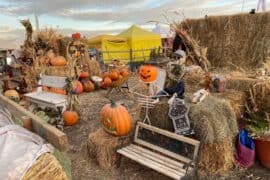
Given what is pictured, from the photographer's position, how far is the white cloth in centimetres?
128

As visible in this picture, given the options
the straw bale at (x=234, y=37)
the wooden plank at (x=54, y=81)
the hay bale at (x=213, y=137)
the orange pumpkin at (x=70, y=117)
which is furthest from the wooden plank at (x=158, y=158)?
the straw bale at (x=234, y=37)

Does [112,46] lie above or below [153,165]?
above

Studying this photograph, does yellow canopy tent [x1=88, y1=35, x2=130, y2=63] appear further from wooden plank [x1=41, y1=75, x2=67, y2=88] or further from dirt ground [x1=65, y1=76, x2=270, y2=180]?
dirt ground [x1=65, y1=76, x2=270, y2=180]

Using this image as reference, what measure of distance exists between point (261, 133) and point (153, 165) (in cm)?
157

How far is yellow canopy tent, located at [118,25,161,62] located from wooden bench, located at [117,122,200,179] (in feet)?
39.8

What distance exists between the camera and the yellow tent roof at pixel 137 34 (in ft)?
52.1

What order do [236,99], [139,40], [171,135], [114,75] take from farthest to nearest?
1. [139,40]
2. [114,75]
3. [236,99]
4. [171,135]

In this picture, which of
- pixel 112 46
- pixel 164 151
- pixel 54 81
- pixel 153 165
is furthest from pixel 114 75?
pixel 112 46

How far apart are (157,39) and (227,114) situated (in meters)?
14.0

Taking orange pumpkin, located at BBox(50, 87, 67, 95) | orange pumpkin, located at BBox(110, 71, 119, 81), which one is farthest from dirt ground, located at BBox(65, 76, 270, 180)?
orange pumpkin, located at BBox(110, 71, 119, 81)

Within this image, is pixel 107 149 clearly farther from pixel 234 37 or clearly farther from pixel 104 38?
pixel 104 38

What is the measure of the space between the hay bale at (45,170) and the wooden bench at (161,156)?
1.62 m

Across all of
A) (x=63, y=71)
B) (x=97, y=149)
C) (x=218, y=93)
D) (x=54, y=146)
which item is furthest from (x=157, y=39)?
(x=54, y=146)

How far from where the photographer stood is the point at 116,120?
11.4 feet
